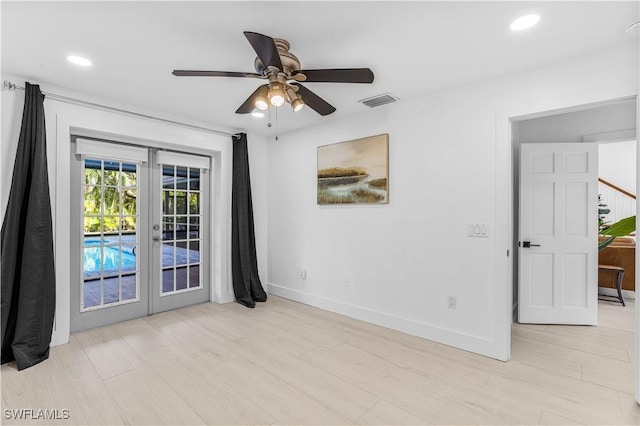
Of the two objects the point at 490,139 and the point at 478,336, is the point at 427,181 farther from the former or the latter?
the point at 478,336

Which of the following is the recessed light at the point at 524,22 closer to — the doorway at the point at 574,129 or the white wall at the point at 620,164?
the doorway at the point at 574,129

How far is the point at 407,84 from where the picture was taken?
2842 mm

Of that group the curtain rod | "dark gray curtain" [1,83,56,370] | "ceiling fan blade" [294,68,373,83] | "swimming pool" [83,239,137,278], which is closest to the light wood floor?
"dark gray curtain" [1,83,56,370]

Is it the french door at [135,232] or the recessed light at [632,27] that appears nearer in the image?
the recessed light at [632,27]

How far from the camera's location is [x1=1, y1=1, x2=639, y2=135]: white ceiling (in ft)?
5.90

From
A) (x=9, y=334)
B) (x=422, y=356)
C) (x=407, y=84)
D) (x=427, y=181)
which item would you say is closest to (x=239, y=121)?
(x=407, y=84)

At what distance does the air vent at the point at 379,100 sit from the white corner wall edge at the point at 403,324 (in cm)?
230

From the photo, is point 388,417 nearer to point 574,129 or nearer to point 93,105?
point 93,105

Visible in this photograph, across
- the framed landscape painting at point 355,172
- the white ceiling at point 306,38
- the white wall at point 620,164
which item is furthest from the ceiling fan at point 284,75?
the white wall at point 620,164

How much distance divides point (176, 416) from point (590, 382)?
2.92 metres

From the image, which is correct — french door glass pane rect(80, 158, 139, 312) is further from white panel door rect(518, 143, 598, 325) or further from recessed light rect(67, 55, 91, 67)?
white panel door rect(518, 143, 598, 325)

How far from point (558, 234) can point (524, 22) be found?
8.44 feet

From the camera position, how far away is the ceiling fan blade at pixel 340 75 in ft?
6.40

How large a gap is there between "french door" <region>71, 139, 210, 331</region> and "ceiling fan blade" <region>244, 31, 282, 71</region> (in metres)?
2.50
